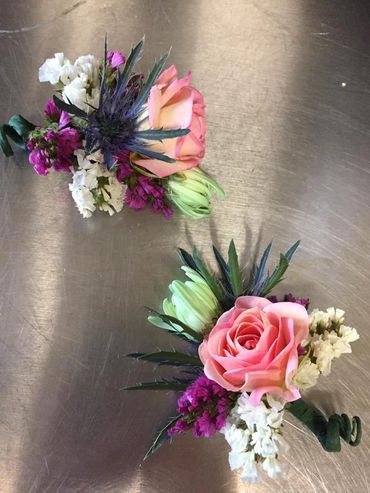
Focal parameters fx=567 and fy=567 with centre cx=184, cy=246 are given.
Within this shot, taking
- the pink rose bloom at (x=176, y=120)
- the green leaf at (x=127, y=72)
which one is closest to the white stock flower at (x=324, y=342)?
the pink rose bloom at (x=176, y=120)

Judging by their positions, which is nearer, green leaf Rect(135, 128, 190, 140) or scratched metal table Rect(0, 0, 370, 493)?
green leaf Rect(135, 128, 190, 140)

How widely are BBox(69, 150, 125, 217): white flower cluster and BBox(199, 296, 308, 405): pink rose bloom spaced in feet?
0.70

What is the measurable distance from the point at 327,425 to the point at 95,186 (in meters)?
0.40

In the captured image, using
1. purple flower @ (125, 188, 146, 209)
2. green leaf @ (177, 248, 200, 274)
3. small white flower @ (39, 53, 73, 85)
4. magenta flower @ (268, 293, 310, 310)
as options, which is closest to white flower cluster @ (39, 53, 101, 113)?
small white flower @ (39, 53, 73, 85)

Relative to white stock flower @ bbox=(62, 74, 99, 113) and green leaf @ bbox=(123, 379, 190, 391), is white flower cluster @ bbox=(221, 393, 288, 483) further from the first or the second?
white stock flower @ bbox=(62, 74, 99, 113)

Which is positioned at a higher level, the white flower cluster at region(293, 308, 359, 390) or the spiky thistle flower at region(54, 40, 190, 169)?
the spiky thistle flower at region(54, 40, 190, 169)

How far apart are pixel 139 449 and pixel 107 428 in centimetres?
5

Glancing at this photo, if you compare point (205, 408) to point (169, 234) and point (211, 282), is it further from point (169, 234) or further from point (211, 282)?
point (169, 234)

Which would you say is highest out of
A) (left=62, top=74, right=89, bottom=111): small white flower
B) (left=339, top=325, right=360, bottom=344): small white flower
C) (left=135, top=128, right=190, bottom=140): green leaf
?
(left=62, top=74, right=89, bottom=111): small white flower

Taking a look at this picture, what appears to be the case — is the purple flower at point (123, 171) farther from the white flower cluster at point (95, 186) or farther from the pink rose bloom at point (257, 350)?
the pink rose bloom at point (257, 350)

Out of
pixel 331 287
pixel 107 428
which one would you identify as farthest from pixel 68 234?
pixel 331 287

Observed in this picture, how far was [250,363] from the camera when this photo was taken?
582 millimetres

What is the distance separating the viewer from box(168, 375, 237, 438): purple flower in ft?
1.99

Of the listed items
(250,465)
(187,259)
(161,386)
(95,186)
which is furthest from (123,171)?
(250,465)
